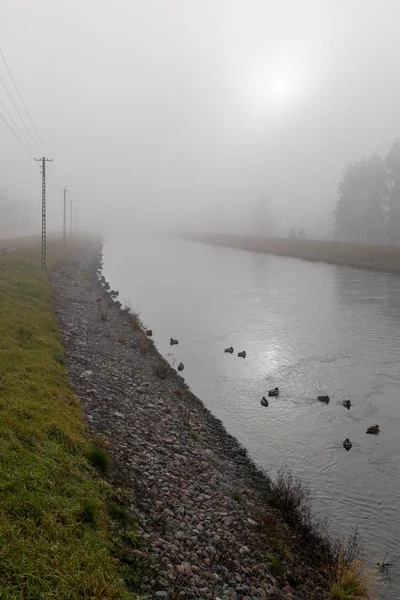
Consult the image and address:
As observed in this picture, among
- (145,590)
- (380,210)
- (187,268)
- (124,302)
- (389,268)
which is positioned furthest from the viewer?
(380,210)

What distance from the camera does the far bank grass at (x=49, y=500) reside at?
24.4 feet

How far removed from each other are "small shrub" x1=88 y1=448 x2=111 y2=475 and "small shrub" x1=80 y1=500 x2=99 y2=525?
2.21m

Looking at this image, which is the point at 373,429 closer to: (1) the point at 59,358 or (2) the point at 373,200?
(1) the point at 59,358

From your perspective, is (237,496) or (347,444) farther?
(347,444)

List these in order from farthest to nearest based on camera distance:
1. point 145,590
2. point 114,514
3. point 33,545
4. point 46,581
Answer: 1. point 114,514
2. point 145,590
3. point 33,545
4. point 46,581

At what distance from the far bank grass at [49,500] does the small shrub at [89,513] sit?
0.07ft

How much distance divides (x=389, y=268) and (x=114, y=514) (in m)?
74.5

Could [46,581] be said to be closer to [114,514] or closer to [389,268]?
[114,514]

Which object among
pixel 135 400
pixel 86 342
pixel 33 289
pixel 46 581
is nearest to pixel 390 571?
pixel 46 581

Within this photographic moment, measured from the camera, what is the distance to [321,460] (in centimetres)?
1753

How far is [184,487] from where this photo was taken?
13117mm

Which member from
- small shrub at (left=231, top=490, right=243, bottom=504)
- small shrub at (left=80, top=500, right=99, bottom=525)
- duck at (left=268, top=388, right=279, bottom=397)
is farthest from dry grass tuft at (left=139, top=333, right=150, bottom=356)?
small shrub at (left=80, top=500, right=99, bottom=525)

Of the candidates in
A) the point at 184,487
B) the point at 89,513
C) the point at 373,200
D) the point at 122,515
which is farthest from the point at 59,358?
the point at 373,200

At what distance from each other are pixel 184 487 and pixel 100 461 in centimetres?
289
